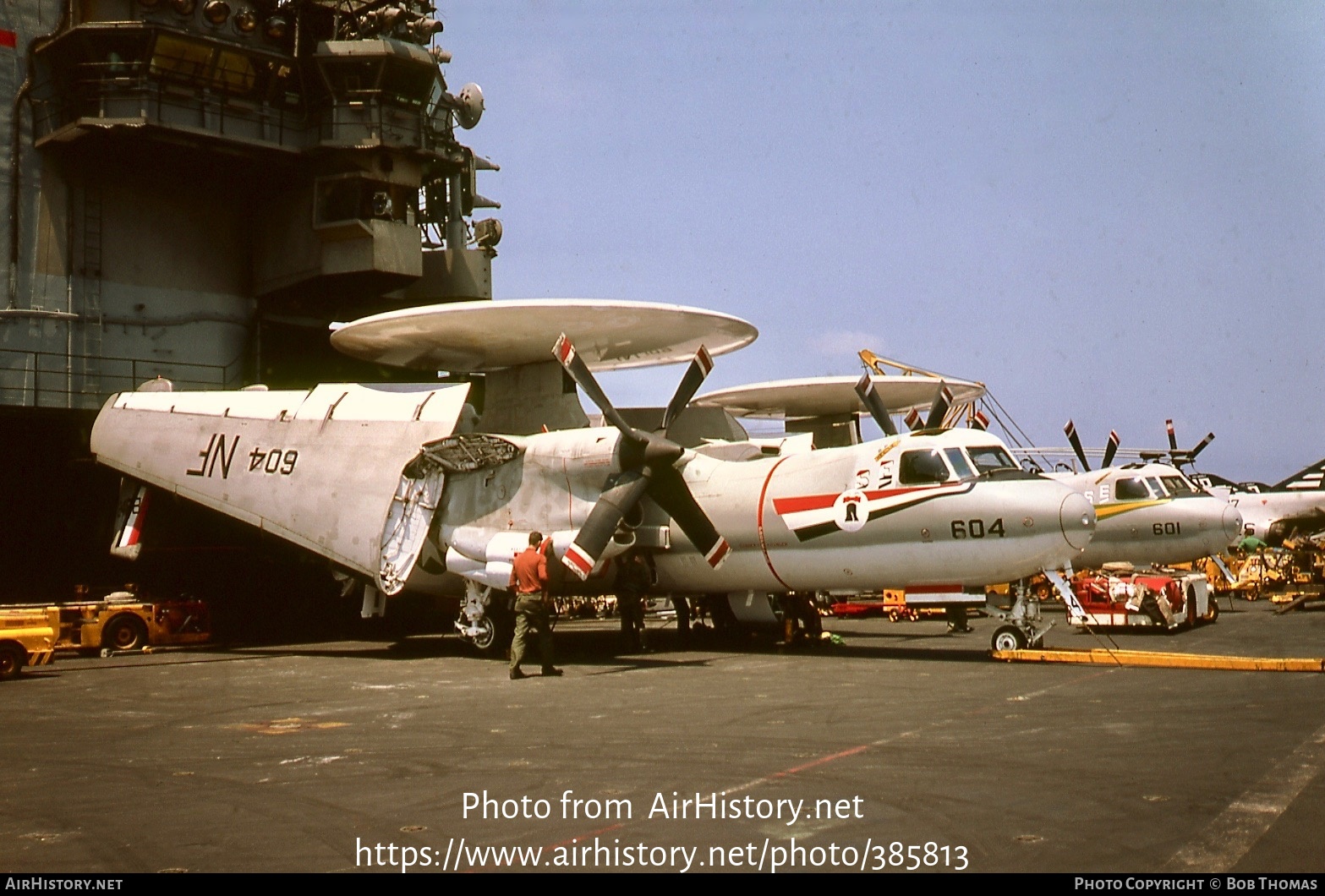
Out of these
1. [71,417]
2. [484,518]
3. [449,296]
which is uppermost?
[449,296]

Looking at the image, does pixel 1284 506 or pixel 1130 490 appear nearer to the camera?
pixel 1130 490

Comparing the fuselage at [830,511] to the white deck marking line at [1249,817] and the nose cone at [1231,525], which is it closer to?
the white deck marking line at [1249,817]

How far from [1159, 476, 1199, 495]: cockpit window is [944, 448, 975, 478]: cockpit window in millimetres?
12721

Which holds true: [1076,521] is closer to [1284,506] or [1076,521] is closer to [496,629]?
[496,629]

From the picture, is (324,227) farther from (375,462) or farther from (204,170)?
(375,462)

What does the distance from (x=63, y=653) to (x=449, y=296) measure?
56.1 ft

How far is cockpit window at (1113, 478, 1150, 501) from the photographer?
92.0 feet

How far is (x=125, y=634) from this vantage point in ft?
79.9

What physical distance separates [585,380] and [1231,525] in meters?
17.2

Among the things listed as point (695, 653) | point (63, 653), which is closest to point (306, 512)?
point (63, 653)

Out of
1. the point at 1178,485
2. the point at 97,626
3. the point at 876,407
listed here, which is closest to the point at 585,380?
the point at 876,407

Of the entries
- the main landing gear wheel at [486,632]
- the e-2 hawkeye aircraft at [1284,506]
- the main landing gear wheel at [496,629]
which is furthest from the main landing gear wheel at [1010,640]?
the e-2 hawkeye aircraft at [1284,506]

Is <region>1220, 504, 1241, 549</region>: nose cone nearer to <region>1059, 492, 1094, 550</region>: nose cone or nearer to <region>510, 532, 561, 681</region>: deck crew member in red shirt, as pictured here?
<region>1059, 492, 1094, 550</region>: nose cone

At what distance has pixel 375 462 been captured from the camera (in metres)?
23.3
